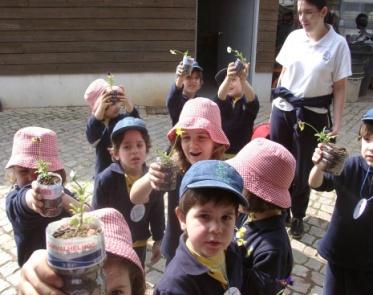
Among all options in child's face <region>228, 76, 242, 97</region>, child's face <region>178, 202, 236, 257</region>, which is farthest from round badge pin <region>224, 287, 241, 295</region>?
child's face <region>228, 76, 242, 97</region>

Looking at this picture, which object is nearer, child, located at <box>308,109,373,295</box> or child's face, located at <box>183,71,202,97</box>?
child, located at <box>308,109,373,295</box>

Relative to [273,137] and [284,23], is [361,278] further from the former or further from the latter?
[284,23]

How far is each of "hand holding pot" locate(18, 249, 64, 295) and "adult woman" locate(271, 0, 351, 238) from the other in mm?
3185

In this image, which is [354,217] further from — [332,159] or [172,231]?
[172,231]

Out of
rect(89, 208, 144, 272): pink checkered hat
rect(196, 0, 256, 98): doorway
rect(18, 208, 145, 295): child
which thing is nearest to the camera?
rect(18, 208, 145, 295): child

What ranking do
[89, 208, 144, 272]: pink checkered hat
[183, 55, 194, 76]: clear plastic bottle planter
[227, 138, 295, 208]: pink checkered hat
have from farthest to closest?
1. [183, 55, 194, 76]: clear plastic bottle planter
2. [227, 138, 295, 208]: pink checkered hat
3. [89, 208, 144, 272]: pink checkered hat

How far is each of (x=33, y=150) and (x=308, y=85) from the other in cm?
269

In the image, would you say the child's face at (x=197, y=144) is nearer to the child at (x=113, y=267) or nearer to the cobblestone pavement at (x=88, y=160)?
the child at (x=113, y=267)

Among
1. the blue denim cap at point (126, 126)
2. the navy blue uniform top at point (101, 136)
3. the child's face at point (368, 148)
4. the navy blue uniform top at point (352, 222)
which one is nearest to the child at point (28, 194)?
the blue denim cap at point (126, 126)

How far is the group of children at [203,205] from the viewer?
5.72 feet

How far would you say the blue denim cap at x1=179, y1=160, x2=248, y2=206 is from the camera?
1730 mm

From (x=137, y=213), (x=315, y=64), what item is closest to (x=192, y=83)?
(x=315, y=64)

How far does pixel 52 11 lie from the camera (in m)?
8.77

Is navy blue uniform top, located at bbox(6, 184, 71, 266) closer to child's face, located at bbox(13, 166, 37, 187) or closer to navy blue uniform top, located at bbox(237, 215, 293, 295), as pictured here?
child's face, located at bbox(13, 166, 37, 187)
